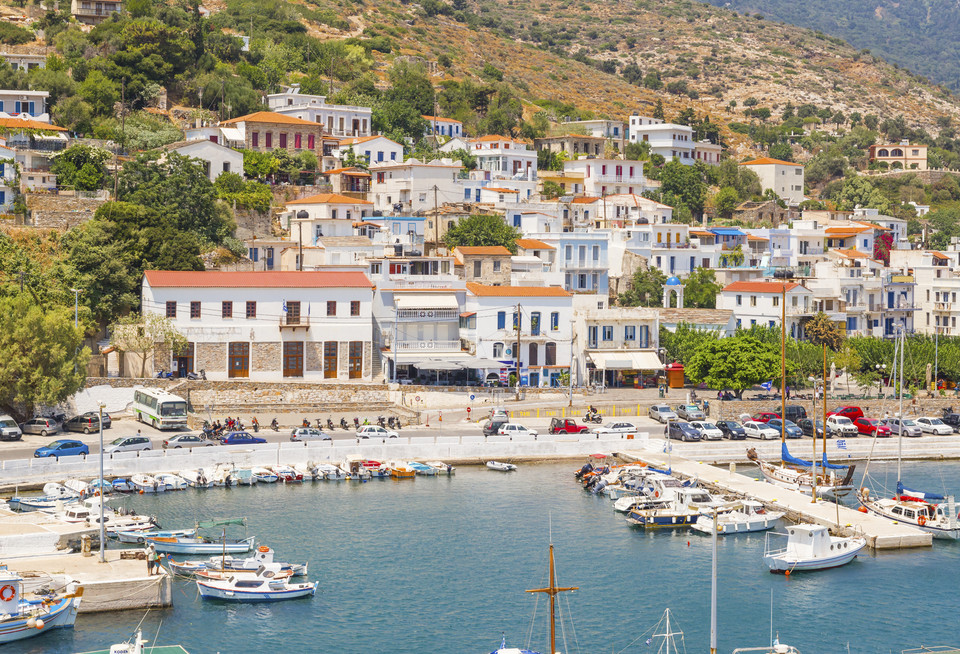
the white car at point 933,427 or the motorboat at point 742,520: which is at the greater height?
the white car at point 933,427

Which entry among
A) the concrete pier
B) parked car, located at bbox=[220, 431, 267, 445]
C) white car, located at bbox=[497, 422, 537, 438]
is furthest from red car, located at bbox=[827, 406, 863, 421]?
parked car, located at bbox=[220, 431, 267, 445]

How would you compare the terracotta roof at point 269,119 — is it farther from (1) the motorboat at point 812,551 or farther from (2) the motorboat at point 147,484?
(1) the motorboat at point 812,551

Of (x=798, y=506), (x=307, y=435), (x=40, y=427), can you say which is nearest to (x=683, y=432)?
(x=798, y=506)

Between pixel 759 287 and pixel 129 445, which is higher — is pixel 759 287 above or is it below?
above

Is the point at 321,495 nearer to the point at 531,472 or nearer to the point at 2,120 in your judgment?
the point at 531,472

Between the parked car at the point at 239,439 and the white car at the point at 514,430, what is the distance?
12.0 m

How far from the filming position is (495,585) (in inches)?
1665

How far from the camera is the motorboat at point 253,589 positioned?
39719 millimetres

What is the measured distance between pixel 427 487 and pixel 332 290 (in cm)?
1919

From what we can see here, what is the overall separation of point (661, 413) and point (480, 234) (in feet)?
86.4

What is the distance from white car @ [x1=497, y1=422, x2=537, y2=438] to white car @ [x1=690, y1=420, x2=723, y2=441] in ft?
29.7

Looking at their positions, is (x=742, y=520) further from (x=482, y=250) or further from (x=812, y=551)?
(x=482, y=250)

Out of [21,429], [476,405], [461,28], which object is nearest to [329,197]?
[476,405]

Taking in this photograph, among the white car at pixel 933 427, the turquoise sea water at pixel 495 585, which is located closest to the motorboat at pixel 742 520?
the turquoise sea water at pixel 495 585
